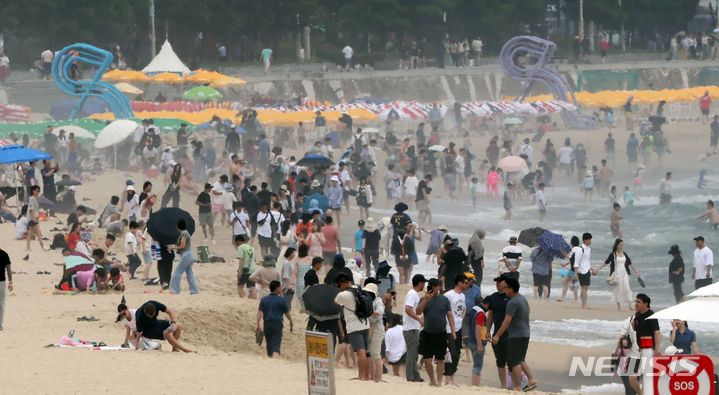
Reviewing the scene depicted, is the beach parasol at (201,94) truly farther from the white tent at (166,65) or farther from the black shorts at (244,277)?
the black shorts at (244,277)

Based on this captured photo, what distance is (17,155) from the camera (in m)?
23.2

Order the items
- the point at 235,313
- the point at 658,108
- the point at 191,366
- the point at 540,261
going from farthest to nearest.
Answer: the point at 658,108 → the point at 540,261 → the point at 235,313 → the point at 191,366

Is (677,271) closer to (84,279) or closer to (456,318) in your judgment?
(456,318)

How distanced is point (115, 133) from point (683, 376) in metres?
26.5

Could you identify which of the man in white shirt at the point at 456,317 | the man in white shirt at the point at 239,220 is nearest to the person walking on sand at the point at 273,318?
the man in white shirt at the point at 456,317

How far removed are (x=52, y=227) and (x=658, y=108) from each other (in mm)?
33322

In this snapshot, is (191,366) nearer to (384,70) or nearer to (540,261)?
(540,261)

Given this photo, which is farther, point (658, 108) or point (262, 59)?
point (262, 59)

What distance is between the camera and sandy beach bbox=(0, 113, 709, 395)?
12453mm

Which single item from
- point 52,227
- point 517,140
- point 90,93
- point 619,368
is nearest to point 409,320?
point 619,368

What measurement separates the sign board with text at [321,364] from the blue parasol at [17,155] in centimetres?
1434

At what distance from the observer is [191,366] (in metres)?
13.2

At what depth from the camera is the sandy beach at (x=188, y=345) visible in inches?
490

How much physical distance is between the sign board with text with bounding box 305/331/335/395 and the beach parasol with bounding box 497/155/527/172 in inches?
1017
